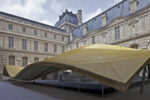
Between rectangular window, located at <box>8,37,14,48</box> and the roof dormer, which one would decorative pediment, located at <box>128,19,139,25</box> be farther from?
rectangular window, located at <box>8,37,14,48</box>

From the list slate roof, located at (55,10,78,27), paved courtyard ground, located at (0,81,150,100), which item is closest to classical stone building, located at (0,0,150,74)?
slate roof, located at (55,10,78,27)

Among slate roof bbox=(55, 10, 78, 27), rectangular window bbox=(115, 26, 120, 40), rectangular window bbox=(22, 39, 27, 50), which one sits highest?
slate roof bbox=(55, 10, 78, 27)

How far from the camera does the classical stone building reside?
21344 millimetres

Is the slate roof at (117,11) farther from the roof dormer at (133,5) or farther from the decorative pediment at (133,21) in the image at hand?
the decorative pediment at (133,21)

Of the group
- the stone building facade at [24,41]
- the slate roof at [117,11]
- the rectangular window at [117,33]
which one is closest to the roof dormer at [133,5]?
the slate roof at [117,11]

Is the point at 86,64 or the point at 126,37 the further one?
the point at 126,37

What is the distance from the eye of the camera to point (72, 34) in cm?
3997

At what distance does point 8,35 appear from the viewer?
2941 cm

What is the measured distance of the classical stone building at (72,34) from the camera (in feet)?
70.0

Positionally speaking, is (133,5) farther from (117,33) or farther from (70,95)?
(70,95)

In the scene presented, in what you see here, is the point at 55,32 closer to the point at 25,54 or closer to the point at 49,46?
the point at 49,46

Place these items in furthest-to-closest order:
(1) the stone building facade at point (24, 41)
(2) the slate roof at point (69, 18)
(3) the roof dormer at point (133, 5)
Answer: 1. (2) the slate roof at point (69, 18)
2. (1) the stone building facade at point (24, 41)
3. (3) the roof dormer at point (133, 5)

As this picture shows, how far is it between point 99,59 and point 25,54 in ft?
95.2

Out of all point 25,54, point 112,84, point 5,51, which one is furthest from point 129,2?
point 5,51
